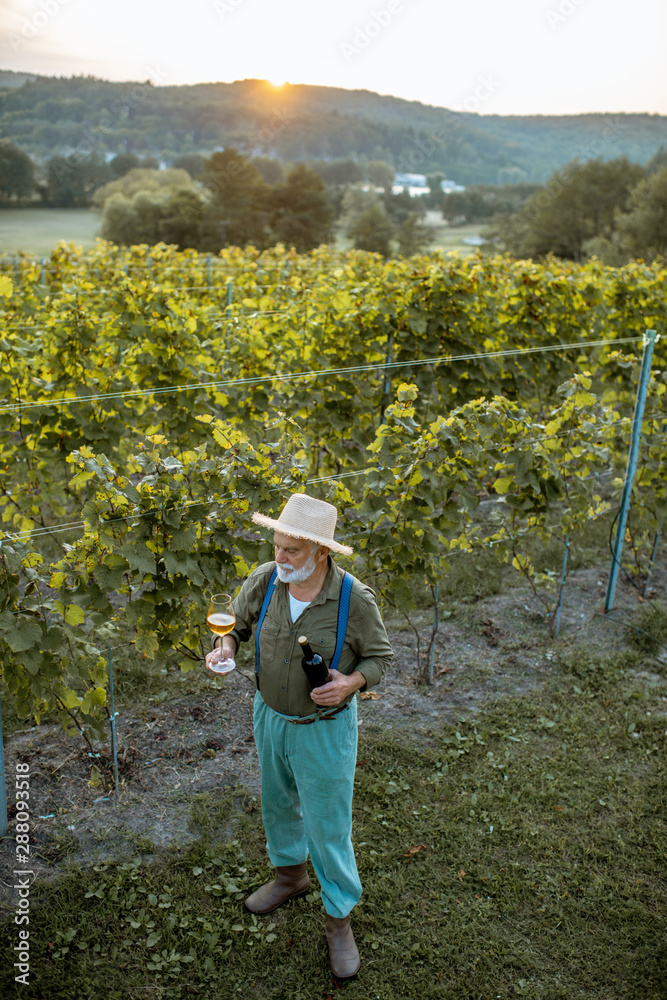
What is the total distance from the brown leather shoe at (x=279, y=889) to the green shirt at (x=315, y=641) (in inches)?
37.5

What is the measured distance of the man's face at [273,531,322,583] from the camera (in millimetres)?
2609

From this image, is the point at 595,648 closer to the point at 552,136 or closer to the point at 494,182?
the point at 494,182

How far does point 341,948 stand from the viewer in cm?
304

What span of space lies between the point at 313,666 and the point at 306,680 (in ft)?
0.43

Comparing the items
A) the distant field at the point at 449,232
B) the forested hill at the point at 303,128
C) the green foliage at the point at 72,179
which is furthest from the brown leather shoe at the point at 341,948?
the green foliage at the point at 72,179

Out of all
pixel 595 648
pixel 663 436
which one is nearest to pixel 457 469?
pixel 595 648

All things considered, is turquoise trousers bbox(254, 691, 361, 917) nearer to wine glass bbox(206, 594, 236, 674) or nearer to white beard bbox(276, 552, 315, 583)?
wine glass bbox(206, 594, 236, 674)

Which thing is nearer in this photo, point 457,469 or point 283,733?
point 283,733

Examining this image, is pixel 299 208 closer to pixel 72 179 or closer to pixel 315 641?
pixel 72 179

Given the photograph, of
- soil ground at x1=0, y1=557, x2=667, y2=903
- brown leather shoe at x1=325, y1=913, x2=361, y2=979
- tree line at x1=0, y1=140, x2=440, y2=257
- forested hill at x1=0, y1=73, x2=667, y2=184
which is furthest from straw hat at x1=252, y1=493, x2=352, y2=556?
forested hill at x1=0, y1=73, x2=667, y2=184

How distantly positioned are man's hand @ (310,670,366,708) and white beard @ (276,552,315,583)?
339 mm

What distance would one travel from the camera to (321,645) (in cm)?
271

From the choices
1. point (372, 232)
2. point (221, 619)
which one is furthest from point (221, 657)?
point (372, 232)

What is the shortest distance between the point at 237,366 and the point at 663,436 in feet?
11.2
